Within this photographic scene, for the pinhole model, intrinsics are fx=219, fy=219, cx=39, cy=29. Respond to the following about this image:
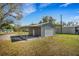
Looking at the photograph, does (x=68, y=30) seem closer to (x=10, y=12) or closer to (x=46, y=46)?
(x=46, y=46)

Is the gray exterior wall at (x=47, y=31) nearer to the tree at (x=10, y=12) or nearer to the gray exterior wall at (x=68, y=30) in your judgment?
the gray exterior wall at (x=68, y=30)

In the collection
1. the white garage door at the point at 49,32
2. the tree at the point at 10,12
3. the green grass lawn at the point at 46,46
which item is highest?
the tree at the point at 10,12

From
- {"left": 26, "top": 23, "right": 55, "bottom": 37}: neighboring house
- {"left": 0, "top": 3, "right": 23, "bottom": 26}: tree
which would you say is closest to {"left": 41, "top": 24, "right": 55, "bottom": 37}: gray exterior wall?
{"left": 26, "top": 23, "right": 55, "bottom": 37}: neighboring house

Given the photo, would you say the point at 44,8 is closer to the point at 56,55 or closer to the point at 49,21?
the point at 49,21

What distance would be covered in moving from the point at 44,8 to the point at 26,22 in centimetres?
26

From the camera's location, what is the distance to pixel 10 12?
2.49 meters

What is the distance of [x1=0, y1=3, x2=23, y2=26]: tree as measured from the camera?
8.12 feet

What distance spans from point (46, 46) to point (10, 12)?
1.84 ft

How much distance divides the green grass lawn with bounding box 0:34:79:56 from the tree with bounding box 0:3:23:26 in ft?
0.89

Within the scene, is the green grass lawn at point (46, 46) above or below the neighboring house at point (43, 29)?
below

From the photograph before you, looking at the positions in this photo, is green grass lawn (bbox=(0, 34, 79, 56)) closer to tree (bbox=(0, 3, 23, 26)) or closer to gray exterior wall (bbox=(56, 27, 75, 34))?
gray exterior wall (bbox=(56, 27, 75, 34))

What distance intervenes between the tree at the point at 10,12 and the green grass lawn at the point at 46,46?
0.89 feet

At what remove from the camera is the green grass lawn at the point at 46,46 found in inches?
96.6

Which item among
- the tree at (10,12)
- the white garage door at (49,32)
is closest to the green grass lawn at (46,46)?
the white garage door at (49,32)
